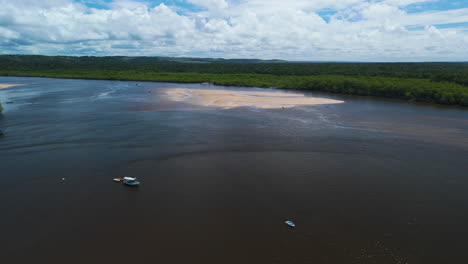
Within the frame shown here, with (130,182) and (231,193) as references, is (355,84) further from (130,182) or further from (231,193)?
(130,182)

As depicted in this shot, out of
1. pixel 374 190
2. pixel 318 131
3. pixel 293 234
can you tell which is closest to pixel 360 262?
pixel 293 234

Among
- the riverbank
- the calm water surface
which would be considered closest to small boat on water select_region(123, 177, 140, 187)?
the calm water surface

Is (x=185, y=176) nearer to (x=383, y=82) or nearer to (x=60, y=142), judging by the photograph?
(x=60, y=142)

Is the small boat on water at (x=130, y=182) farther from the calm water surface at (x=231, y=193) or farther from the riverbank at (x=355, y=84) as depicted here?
the riverbank at (x=355, y=84)

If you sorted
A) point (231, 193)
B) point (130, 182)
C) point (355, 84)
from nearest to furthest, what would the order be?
point (231, 193), point (130, 182), point (355, 84)

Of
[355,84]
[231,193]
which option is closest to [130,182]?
[231,193]

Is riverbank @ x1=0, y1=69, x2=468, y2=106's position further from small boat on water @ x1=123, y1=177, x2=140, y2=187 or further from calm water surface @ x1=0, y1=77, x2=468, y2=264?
small boat on water @ x1=123, y1=177, x2=140, y2=187

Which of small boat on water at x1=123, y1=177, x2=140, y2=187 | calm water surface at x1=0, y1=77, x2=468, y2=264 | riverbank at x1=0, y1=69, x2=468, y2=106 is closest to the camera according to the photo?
calm water surface at x1=0, y1=77, x2=468, y2=264

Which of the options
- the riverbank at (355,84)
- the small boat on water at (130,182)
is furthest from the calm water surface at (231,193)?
the riverbank at (355,84)

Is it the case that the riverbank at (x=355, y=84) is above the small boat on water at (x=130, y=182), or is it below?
above
